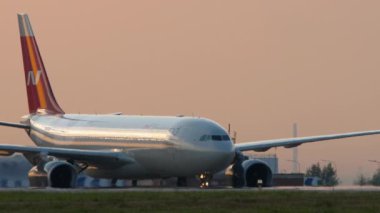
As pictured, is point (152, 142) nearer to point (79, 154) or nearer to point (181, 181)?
point (181, 181)

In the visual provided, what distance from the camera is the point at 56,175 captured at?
73375 mm

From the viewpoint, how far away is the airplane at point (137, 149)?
72.9 metres

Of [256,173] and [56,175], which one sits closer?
[56,175]

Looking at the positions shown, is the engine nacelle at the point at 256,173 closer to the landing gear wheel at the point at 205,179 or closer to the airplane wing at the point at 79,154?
the landing gear wheel at the point at 205,179

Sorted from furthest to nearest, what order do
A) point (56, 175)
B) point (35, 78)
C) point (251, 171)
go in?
point (35, 78) < point (251, 171) < point (56, 175)

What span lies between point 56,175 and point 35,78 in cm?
1995

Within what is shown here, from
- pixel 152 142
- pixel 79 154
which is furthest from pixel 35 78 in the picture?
pixel 152 142

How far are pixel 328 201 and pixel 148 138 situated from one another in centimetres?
2660

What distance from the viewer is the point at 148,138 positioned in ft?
248

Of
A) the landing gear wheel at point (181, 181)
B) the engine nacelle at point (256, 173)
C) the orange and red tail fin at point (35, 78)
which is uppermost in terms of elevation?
the orange and red tail fin at point (35, 78)

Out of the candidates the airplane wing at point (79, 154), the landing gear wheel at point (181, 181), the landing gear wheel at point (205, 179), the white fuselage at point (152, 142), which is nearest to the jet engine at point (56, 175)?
the airplane wing at point (79, 154)

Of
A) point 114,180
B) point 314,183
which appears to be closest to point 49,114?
point 114,180

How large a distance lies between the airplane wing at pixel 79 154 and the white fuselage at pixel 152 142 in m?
0.46

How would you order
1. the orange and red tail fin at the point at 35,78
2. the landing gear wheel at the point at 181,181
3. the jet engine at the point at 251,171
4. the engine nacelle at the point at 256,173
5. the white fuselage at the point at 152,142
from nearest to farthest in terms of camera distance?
the white fuselage at the point at 152,142 → the jet engine at the point at 251,171 → the landing gear wheel at the point at 181,181 → the engine nacelle at the point at 256,173 → the orange and red tail fin at the point at 35,78
